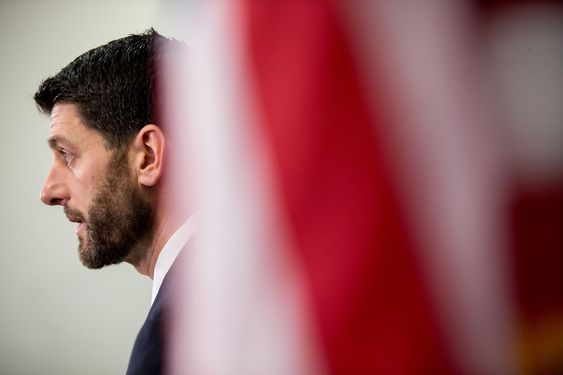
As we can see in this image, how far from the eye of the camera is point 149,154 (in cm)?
65

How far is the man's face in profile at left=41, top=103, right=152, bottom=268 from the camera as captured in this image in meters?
0.68

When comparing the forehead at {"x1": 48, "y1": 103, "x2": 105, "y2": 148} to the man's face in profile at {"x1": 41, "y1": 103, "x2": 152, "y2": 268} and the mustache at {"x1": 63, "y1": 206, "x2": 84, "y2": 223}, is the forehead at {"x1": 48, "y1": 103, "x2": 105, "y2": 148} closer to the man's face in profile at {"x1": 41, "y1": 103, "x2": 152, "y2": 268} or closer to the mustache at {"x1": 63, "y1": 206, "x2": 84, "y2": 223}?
the man's face in profile at {"x1": 41, "y1": 103, "x2": 152, "y2": 268}

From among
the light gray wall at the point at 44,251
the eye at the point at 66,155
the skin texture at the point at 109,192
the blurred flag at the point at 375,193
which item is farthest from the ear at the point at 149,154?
the light gray wall at the point at 44,251

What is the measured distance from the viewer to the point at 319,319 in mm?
276

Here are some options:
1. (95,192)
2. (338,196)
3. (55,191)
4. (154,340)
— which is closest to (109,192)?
(95,192)

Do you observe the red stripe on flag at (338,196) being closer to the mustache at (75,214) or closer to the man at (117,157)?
the man at (117,157)

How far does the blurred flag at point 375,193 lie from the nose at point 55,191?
0.55m

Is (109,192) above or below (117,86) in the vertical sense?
below

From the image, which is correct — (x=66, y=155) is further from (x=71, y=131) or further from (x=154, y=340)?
(x=154, y=340)

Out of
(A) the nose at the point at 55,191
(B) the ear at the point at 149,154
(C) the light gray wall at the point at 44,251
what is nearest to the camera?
(B) the ear at the point at 149,154

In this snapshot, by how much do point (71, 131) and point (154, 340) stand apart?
409 mm

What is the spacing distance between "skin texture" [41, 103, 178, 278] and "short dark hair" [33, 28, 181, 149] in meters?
0.02

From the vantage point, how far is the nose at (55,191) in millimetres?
736

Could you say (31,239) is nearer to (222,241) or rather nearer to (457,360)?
(222,241)
